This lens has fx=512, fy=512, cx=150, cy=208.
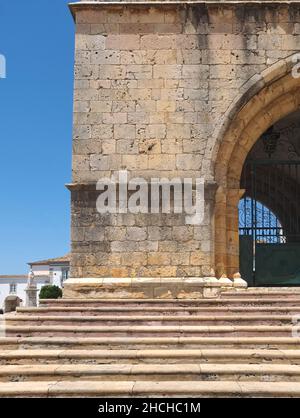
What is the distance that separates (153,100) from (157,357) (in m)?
5.23

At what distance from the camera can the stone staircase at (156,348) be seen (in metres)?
5.34

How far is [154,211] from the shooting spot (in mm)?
9406

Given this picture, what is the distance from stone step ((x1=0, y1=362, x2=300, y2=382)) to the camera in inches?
221

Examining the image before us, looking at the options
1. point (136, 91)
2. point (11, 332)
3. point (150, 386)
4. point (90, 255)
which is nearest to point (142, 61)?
point (136, 91)

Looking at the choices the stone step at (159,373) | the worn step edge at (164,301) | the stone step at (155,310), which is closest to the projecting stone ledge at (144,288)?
the worn step edge at (164,301)

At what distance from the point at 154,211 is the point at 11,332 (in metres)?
3.45

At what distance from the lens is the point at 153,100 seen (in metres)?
9.70

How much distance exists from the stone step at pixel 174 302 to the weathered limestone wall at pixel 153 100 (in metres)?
0.97

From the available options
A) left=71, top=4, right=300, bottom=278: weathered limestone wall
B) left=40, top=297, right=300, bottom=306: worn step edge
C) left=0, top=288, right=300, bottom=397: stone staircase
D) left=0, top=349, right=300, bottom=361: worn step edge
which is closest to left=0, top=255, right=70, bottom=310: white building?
left=71, top=4, right=300, bottom=278: weathered limestone wall

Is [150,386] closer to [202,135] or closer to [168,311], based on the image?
[168,311]

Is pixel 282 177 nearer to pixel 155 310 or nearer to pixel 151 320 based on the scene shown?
pixel 155 310

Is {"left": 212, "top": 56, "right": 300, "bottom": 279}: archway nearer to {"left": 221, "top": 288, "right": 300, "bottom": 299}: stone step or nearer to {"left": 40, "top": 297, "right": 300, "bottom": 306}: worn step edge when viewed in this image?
{"left": 221, "top": 288, "right": 300, "bottom": 299}: stone step

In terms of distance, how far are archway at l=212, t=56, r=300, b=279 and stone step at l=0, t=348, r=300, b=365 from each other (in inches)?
132

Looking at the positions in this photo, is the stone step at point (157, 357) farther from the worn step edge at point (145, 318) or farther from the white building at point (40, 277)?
the white building at point (40, 277)
